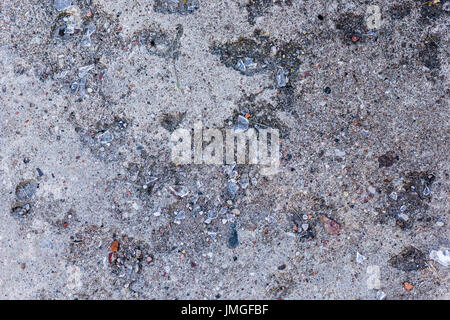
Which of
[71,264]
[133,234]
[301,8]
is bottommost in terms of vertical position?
[71,264]

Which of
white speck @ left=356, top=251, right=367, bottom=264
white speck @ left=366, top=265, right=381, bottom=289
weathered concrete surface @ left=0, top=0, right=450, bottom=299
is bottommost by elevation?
white speck @ left=366, top=265, right=381, bottom=289

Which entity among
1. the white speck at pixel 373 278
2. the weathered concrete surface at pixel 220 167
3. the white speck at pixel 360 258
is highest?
the weathered concrete surface at pixel 220 167

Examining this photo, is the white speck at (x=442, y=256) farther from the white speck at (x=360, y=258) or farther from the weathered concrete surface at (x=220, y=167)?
the white speck at (x=360, y=258)

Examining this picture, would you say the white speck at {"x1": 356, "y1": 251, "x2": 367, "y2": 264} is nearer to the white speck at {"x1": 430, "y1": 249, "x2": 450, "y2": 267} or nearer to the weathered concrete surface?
the weathered concrete surface

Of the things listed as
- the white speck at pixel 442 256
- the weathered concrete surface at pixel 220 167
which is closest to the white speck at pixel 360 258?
the weathered concrete surface at pixel 220 167

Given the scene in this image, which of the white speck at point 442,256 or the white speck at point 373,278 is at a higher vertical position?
the white speck at point 442,256

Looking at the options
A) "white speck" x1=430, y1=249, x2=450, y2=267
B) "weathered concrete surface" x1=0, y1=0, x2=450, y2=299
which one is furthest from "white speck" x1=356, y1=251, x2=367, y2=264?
"white speck" x1=430, y1=249, x2=450, y2=267

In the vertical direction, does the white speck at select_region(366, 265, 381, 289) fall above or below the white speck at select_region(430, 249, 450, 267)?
below
